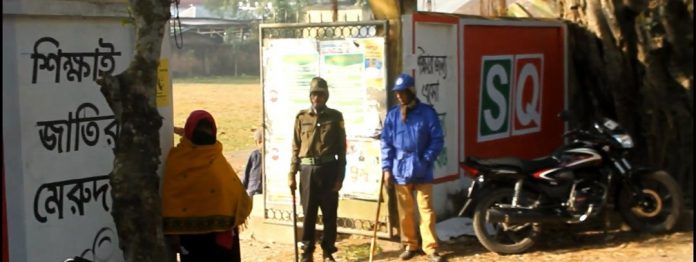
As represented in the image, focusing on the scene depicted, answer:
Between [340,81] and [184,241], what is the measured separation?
12.3ft

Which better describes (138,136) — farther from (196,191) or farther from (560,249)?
(560,249)

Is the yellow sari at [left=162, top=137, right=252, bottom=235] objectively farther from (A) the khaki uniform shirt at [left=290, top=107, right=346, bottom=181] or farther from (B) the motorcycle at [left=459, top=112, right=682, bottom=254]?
(B) the motorcycle at [left=459, top=112, right=682, bottom=254]

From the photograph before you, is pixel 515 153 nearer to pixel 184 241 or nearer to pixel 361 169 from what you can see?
pixel 361 169

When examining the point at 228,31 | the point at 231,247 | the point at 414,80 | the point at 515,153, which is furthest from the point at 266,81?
→ the point at 228,31

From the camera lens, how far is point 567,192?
9070mm

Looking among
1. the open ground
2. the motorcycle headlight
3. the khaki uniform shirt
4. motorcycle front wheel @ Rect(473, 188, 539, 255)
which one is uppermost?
the khaki uniform shirt

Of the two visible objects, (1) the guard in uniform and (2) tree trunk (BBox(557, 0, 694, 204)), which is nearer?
(1) the guard in uniform

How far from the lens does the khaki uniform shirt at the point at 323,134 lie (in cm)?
841

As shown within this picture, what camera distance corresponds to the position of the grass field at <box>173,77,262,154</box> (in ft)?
77.6

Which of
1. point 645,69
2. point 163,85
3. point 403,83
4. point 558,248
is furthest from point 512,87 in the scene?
point 163,85

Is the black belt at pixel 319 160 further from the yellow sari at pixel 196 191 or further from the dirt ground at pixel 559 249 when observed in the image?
the yellow sari at pixel 196 191

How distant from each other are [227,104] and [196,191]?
26.8m

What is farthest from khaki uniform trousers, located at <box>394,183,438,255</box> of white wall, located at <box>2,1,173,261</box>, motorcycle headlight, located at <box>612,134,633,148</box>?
white wall, located at <box>2,1,173,261</box>

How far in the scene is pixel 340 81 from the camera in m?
9.26
